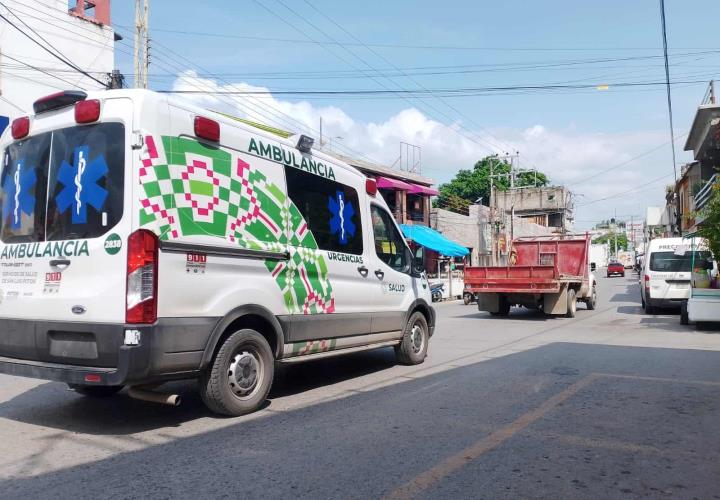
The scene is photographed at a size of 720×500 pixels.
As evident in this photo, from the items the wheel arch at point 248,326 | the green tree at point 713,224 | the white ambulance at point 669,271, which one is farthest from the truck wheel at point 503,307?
the wheel arch at point 248,326

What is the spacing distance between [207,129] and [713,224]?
39.9 feet

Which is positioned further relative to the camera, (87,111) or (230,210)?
(230,210)

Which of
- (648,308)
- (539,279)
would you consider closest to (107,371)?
(539,279)

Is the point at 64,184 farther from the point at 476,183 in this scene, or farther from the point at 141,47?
the point at 476,183

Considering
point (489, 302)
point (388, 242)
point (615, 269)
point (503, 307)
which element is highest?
point (615, 269)

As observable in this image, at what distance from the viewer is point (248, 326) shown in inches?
224

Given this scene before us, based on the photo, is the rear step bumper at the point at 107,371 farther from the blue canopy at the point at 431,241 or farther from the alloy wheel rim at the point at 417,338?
the blue canopy at the point at 431,241

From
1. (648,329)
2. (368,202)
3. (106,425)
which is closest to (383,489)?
(106,425)

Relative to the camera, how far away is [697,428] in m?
5.20

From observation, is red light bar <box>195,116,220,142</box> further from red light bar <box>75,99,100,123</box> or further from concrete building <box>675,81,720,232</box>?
concrete building <box>675,81,720,232</box>

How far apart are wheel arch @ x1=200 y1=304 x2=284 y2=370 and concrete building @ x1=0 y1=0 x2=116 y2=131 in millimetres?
16773

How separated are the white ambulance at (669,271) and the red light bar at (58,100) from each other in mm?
16341

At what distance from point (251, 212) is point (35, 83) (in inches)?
A: 790

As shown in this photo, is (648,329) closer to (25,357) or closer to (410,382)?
(410,382)
